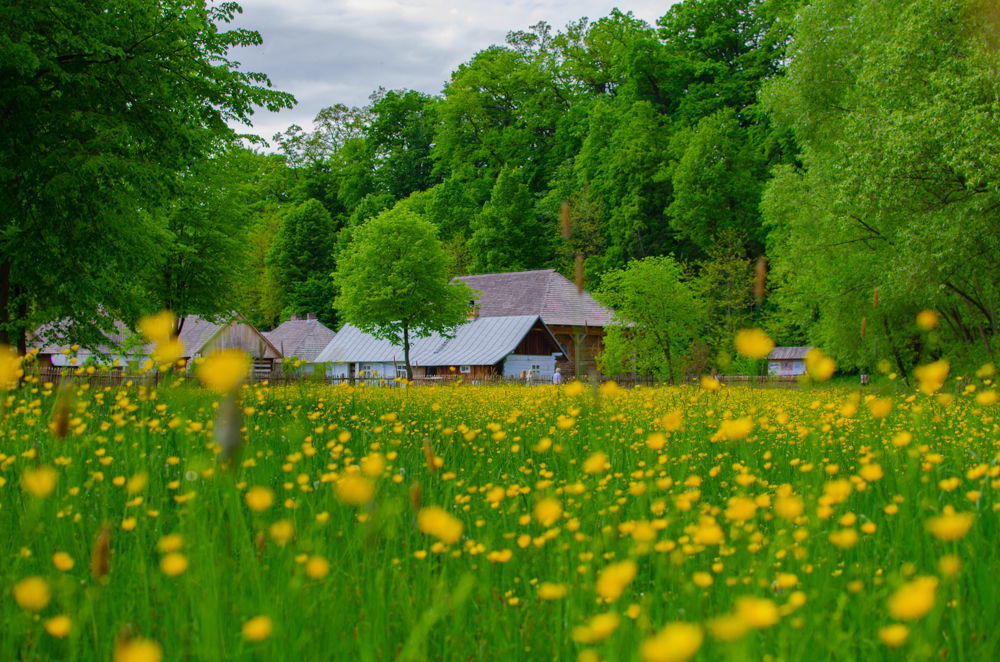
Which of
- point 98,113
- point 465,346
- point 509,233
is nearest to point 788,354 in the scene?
point 509,233

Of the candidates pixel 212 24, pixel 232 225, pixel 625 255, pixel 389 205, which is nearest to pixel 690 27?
pixel 625 255

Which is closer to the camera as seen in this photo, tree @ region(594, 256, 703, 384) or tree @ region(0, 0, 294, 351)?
tree @ region(0, 0, 294, 351)

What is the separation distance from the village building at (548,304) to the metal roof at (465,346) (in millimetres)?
2690

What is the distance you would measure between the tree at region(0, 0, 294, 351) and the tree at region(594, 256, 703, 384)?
19.4m

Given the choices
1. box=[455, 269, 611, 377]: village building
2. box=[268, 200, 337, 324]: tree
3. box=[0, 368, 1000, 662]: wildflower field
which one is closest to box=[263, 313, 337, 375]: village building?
box=[268, 200, 337, 324]: tree

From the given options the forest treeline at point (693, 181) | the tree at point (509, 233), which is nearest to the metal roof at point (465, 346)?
the forest treeline at point (693, 181)

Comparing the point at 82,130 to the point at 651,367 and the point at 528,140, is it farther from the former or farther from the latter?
the point at 528,140

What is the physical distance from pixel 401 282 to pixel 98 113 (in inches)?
1007

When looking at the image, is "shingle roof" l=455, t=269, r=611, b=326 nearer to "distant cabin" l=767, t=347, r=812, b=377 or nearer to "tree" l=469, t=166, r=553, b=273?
"tree" l=469, t=166, r=553, b=273

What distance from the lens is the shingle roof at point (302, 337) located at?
2167 inches

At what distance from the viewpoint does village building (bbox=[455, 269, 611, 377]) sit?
43.6 meters

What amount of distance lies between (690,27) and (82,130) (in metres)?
47.8

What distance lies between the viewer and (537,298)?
44.8m

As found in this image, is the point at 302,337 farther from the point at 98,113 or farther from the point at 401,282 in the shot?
the point at 98,113
